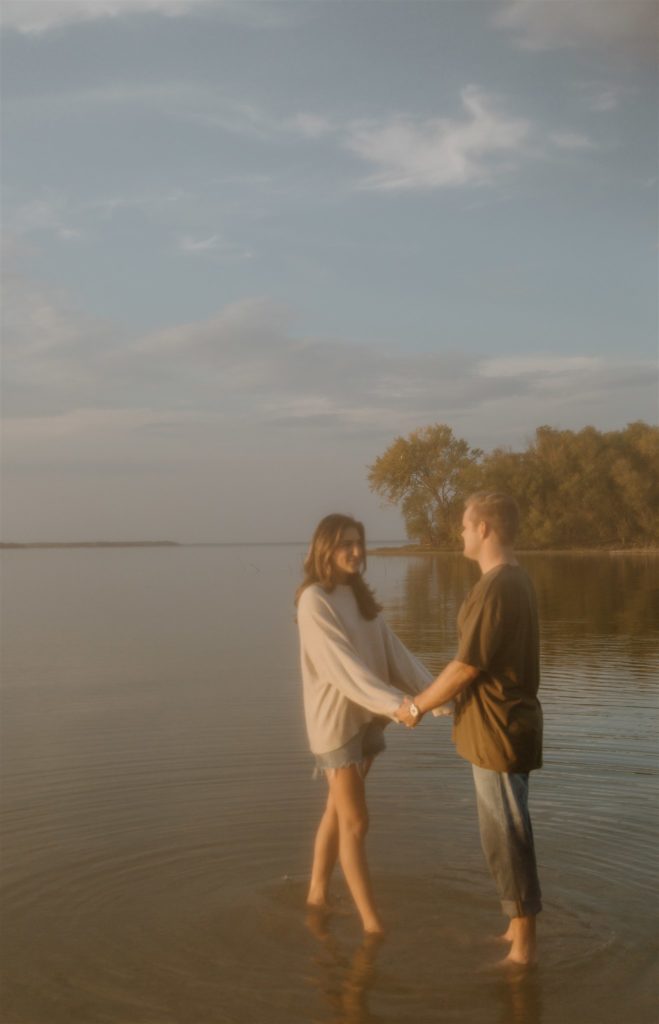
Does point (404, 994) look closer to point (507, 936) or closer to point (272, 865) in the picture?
point (507, 936)

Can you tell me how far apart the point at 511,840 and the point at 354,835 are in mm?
806

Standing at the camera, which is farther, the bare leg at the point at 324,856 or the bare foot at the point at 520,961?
the bare leg at the point at 324,856

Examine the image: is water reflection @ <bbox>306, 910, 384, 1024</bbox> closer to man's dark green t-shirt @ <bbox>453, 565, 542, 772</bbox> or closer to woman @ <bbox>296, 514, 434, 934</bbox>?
woman @ <bbox>296, 514, 434, 934</bbox>

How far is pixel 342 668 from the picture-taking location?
5.05 m

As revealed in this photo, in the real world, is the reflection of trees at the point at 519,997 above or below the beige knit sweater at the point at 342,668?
below

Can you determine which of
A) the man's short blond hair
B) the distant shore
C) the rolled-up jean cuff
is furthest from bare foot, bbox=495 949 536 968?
the distant shore

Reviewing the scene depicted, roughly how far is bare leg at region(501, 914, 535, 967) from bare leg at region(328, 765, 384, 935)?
0.66 meters

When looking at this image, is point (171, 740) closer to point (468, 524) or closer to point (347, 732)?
point (347, 732)

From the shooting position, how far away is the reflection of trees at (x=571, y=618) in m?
16.0

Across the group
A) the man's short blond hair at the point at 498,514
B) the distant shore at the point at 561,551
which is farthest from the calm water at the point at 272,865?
the distant shore at the point at 561,551

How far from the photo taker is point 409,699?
490 centimetres

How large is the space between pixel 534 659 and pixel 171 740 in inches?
237

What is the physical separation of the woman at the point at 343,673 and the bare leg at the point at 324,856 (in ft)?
0.12

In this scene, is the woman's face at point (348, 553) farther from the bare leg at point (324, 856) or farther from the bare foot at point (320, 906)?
the bare foot at point (320, 906)
